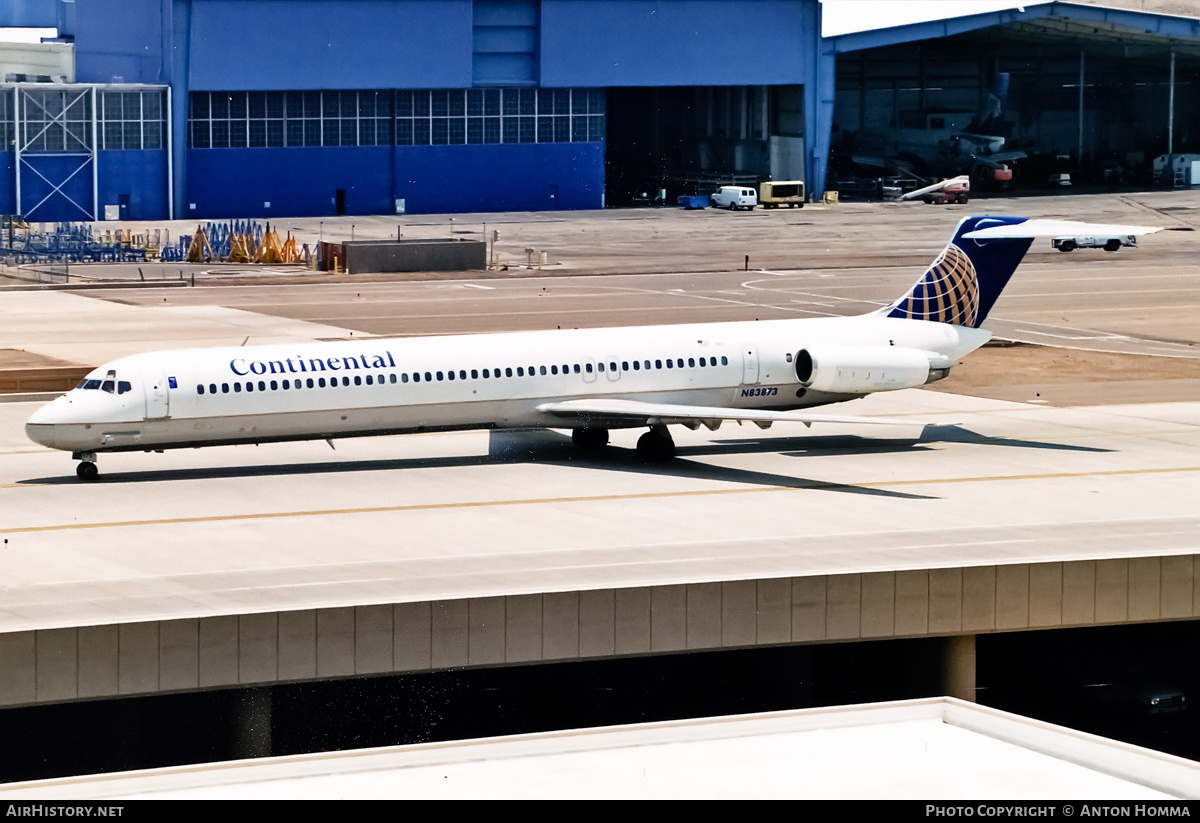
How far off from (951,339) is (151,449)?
61.0 feet

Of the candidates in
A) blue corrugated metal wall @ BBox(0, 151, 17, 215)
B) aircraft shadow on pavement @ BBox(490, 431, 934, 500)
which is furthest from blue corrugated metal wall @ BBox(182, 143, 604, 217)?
aircraft shadow on pavement @ BBox(490, 431, 934, 500)

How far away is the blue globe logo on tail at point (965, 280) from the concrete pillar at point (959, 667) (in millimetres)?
15072

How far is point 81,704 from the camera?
1144 inches

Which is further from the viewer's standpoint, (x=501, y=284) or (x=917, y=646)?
(x=501, y=284)

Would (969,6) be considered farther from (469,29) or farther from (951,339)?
(951,339)

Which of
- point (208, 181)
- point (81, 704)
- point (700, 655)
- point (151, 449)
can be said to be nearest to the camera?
point (81, 704)

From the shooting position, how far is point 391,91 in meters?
125

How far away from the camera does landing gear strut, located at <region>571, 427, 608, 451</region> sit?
41.7 meters

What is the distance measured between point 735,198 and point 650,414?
310ft

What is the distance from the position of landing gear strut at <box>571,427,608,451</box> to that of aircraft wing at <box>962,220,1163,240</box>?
10.4 meters

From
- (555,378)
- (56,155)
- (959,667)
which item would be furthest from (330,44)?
(959,667)

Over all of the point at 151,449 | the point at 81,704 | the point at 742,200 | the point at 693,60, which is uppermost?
the point at 693,60

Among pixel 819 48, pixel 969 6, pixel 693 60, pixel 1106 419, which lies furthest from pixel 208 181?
pixel 1106 419

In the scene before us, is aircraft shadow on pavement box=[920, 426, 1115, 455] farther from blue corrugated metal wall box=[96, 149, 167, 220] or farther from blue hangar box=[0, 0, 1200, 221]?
blue corrugated metal wall box=[96, 149, 167, 220]
